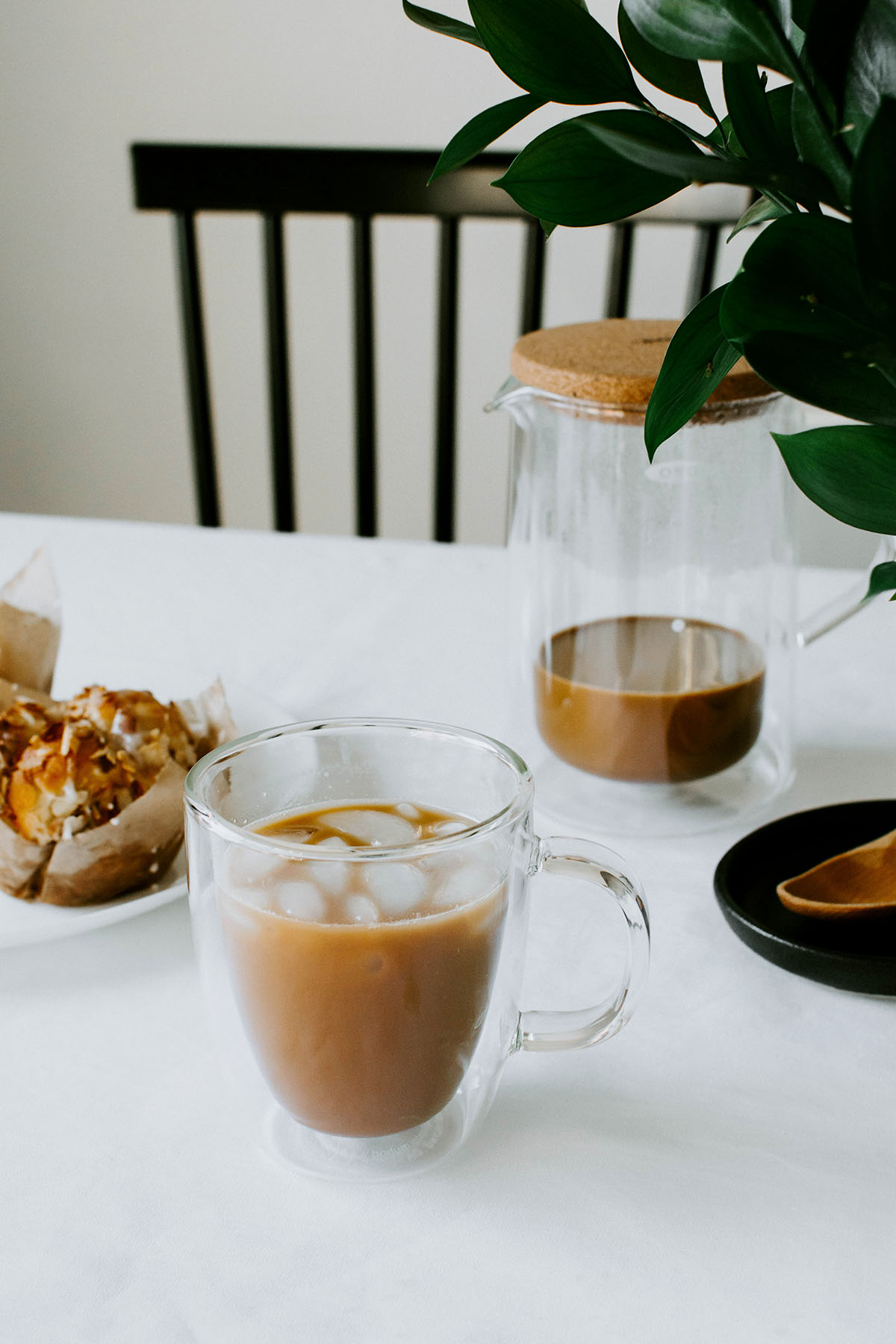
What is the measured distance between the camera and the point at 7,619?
517 millimetres

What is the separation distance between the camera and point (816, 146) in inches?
9.3

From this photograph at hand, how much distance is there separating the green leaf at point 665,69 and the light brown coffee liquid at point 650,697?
0.95ft

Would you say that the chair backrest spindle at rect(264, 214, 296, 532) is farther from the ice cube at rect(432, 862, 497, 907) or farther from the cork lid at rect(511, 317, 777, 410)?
the ice cube at rect(432, 862, 497, 907)

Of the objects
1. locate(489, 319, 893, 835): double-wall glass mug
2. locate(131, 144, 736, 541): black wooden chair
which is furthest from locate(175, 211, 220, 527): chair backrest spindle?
locate(489, 319, 893, 835): double-wall glass mug

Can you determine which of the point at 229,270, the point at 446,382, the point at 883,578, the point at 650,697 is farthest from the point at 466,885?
the point at 229,270

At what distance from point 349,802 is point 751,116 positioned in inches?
8.6

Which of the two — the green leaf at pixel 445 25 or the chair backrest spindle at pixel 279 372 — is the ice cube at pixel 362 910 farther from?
the chair backrest spindle at pixel 279 372

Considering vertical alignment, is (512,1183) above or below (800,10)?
below

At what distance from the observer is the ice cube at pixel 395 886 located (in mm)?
302

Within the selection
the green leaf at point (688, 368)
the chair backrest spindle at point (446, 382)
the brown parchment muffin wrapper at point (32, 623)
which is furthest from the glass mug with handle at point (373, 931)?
the chair backrest spindle at point (446, 382)

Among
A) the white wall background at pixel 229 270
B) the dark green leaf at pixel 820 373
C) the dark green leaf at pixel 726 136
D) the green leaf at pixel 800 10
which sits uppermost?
the green leaf at pixel 800 10

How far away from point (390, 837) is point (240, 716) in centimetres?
22

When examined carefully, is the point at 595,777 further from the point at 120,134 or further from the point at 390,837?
the point at 120,134

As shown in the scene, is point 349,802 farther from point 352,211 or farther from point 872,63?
point 352,211
